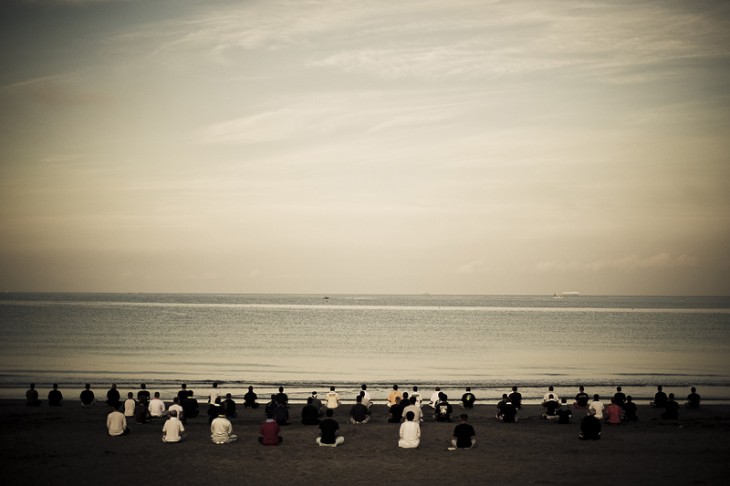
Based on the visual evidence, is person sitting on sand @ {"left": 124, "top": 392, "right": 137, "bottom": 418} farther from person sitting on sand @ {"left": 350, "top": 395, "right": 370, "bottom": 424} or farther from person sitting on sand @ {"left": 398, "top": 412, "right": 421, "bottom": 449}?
person sitting on sand @ {"left": 398, "top": 412, "right": 421, "bottom": 449}

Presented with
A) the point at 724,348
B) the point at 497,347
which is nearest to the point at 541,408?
the point at 497,347

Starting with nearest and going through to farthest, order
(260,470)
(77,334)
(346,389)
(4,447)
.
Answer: (260,470)
(4,447)
(346,389)
(77,334)

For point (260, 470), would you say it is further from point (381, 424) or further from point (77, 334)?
point (77, 334)

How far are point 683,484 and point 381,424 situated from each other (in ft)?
44.6

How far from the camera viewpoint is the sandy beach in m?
19.5

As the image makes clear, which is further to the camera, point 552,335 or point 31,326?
point 31,326

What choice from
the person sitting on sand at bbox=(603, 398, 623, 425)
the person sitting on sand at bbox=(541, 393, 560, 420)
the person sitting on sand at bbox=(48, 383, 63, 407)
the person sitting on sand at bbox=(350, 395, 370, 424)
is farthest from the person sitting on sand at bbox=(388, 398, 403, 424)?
the person sitting on sand at bbox=(48, 383, 63, 407)

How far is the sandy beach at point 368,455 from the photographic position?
64.0 ft

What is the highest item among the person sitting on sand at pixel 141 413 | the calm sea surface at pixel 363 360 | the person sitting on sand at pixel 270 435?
the calm sea surface at pixel 363 360

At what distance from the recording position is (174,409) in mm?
26812

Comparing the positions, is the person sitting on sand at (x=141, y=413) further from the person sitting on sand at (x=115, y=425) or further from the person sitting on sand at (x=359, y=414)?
the person sitting on sand at (x=359, y=414)

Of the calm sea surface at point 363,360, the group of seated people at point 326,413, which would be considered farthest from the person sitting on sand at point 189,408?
the calm sea surface at point 363,360

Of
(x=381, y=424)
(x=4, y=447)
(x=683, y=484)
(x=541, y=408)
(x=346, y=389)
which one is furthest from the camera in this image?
(x=346, y=389)

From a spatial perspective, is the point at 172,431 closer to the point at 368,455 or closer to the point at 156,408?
the point at 156,408
